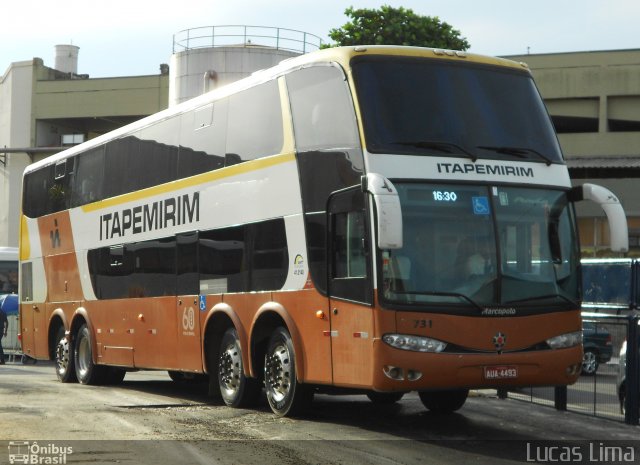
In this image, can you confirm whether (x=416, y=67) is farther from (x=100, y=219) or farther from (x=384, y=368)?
→ (x=100, y=219)

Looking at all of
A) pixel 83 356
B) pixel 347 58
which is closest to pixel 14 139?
pixel 83 356

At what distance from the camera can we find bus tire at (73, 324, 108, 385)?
2045cm

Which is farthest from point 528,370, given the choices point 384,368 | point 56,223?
point 56,223

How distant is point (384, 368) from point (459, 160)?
234 cm

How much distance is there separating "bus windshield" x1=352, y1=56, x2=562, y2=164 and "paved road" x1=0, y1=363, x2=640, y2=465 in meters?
2.98

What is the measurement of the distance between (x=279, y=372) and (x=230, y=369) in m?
1.54

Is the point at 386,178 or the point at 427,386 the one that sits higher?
the point at 386,178

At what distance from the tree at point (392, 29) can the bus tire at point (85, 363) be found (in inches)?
917

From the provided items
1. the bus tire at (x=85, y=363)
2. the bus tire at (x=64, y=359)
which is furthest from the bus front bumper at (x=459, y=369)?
the bus tire at (x=64, y=359)

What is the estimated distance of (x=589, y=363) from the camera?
13633 millimetres

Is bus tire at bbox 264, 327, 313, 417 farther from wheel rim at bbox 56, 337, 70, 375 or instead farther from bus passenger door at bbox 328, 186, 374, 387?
wheel rim at bbox 56, 337, 70, 375

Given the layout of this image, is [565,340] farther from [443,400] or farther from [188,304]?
[188,304]

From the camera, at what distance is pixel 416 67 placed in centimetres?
1280

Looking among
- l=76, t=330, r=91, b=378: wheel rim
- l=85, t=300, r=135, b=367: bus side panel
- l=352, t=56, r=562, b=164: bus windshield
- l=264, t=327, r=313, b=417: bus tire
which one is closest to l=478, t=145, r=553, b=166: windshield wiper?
l=352, t=56, r=562, b=164: bus windshield
